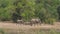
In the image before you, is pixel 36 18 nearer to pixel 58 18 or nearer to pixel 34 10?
pixel 34 10

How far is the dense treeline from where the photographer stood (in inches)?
1153

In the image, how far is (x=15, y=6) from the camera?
29.5m

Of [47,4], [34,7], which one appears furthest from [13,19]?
[47,4]

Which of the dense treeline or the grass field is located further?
the dense treeline

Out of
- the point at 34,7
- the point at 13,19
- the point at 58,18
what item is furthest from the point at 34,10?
the point at 58,18

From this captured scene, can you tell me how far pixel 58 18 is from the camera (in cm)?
3447

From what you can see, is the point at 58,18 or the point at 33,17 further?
the point at 58,18

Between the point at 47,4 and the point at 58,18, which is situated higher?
the point at 47,4

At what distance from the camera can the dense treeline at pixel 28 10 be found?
29281 mm

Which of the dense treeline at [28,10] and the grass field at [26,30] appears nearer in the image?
the grass field at [26,30]

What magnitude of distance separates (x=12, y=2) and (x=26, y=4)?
6.46ft

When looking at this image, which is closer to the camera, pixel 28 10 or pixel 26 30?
pixel 26 30

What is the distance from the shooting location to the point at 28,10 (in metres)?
29.2

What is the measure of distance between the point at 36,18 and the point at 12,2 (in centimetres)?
354
